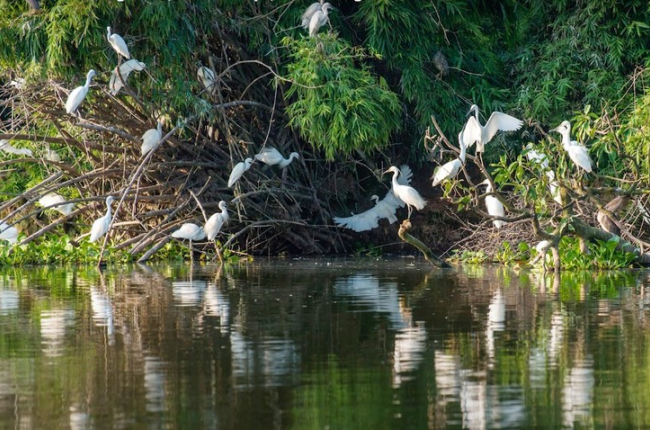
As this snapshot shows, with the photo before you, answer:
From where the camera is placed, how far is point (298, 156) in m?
16.2

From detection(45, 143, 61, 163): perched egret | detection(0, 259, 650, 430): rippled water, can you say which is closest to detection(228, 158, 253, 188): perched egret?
detection(45, 143, 61, 163): perched egret

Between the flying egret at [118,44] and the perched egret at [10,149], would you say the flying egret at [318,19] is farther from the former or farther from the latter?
the perched egret at [10,149]

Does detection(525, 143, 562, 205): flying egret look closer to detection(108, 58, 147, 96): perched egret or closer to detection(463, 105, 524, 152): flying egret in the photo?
detection(463, 105, 524, 152): flying egret

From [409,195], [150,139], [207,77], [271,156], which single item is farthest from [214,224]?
[409,195]

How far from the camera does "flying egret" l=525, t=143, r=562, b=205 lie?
484 inches

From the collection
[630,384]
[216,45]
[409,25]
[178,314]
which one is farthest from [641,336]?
[216,45]

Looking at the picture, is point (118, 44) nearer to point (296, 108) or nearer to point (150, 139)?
point (150, 139)

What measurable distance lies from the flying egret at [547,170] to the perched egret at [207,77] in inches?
171

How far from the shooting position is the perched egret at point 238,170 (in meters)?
14.8

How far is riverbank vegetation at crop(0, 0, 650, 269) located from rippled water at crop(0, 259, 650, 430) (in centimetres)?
373

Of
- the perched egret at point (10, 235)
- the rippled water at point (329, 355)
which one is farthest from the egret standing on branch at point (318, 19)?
the perched egret at point (10, 235)

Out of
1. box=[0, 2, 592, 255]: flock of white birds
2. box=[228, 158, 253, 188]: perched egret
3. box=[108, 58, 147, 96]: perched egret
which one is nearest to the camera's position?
box=[0, 2, 592, 255]: flock of white birds

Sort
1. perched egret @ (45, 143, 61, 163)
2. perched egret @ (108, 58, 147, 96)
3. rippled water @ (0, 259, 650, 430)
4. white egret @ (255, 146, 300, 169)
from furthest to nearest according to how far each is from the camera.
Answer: perched egret @ (45, 143, 61, 163) < white egret @ (255, 146, 300, 169) < perched egret @ (108, 58, 147, 96) < rippled water @ (0, 259, 650, 430)

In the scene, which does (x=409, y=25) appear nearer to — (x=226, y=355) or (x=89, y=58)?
(x=89, y=58)
